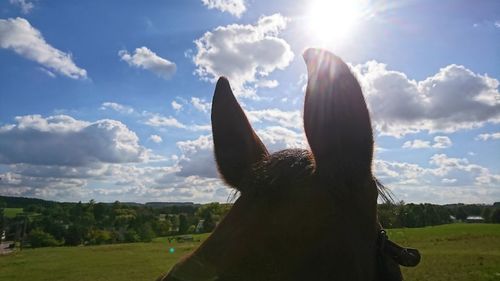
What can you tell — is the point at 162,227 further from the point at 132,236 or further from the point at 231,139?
the point at 231,139

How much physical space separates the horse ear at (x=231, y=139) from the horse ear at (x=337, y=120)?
0.56 m

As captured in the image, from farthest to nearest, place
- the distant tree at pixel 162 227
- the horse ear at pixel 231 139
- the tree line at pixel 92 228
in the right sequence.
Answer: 1. the distant tree at pixel 162 227
2. the tree line at pixel 92 228
3. the horse ear at pixel 231 139

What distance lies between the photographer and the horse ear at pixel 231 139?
1743 millimetres

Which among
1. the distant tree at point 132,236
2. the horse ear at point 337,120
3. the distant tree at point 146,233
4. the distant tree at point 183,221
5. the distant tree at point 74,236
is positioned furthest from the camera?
the distant tree at point 74,236

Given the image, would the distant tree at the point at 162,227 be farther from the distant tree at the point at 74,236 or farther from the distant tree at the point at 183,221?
the distant tree at the point at 74,236

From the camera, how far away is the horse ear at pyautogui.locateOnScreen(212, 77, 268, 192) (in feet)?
5.72

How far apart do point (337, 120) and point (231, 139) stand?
0.69 m

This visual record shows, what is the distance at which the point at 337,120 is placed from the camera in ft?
3.81

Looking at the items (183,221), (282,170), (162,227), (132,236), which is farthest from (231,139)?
(162,227)

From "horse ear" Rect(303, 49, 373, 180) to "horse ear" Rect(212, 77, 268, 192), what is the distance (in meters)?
0.56

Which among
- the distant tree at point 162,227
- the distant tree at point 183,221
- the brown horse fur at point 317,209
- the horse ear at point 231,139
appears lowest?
the distant tree at point 162,227

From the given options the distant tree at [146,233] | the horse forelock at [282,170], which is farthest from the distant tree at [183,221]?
the horse forelock at [282,170]

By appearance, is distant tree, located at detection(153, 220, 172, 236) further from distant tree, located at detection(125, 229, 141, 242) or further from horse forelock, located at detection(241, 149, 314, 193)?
horse forelock, located at detection(241, 149, 314, 193)

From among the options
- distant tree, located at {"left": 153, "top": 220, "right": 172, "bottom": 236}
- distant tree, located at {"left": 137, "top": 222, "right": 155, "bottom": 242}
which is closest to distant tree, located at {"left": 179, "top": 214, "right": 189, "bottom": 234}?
distant tree, located at {"left": 153, "top": 220, "right": 172, "bottom": 236}
